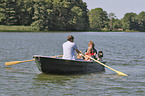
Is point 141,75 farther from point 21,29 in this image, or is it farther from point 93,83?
point 21,29

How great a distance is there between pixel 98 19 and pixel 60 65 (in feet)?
530

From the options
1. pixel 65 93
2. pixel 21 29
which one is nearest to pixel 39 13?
pixel 21 29

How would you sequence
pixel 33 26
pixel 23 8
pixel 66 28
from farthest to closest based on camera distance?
1. pixel 66 28
2. pixel 23 8
3. pixel 33 26

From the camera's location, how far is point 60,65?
13.9 meters

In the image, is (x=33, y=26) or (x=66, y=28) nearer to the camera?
(x=33, y=26)

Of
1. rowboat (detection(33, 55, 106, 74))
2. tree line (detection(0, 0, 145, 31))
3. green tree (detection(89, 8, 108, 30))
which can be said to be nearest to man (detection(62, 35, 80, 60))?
rowboat (detection(33, 55, 106, 74))

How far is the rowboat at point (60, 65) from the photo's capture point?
13.6 meters

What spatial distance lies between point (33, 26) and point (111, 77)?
78396 mm

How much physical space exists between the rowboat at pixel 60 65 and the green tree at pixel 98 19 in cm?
15133

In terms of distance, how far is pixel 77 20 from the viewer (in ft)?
372

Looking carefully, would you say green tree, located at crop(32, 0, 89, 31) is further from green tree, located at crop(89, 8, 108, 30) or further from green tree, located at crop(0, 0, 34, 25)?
green tree, located at crop(89, 8, 108, 30)

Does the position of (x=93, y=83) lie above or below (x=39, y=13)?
below

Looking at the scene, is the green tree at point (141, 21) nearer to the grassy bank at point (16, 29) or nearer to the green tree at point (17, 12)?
the green tree at point (17, 12)

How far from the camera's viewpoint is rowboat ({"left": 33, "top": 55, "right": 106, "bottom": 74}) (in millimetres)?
13569
